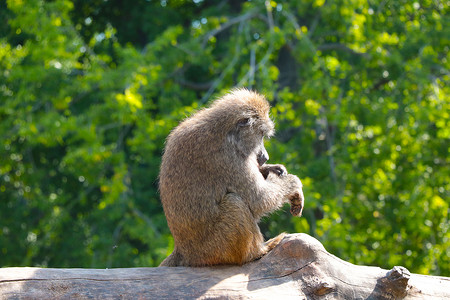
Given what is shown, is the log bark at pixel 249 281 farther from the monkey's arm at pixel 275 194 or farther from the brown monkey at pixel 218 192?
the monkey's arm at pixel 275 194

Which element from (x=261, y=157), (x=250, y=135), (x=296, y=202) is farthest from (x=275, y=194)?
(x=250, y=135)

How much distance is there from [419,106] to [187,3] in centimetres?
679

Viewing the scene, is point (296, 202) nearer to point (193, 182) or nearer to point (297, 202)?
point (297, 202)

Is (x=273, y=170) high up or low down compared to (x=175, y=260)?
up

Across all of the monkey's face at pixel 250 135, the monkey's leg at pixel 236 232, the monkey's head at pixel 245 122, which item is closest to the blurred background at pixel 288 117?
the monkey's head at pixel 245 122

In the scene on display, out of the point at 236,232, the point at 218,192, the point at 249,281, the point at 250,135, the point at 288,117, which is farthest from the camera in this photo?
the point at 288,117

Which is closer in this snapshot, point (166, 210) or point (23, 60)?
point (166, 210)

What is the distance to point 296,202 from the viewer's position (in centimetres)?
506

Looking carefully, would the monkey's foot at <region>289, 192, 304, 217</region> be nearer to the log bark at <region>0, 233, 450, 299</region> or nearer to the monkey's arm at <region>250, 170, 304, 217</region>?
the monkey's arm at <region>250, 170, 304, 217</region>

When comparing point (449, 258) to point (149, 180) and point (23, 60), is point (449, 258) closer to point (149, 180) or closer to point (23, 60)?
point (149, 180)

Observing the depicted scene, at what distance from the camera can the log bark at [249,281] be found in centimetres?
394

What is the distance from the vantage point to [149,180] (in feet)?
33.4

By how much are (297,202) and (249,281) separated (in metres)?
1.04

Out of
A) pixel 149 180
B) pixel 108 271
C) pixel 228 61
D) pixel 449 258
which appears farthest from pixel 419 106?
pixel 108 271
